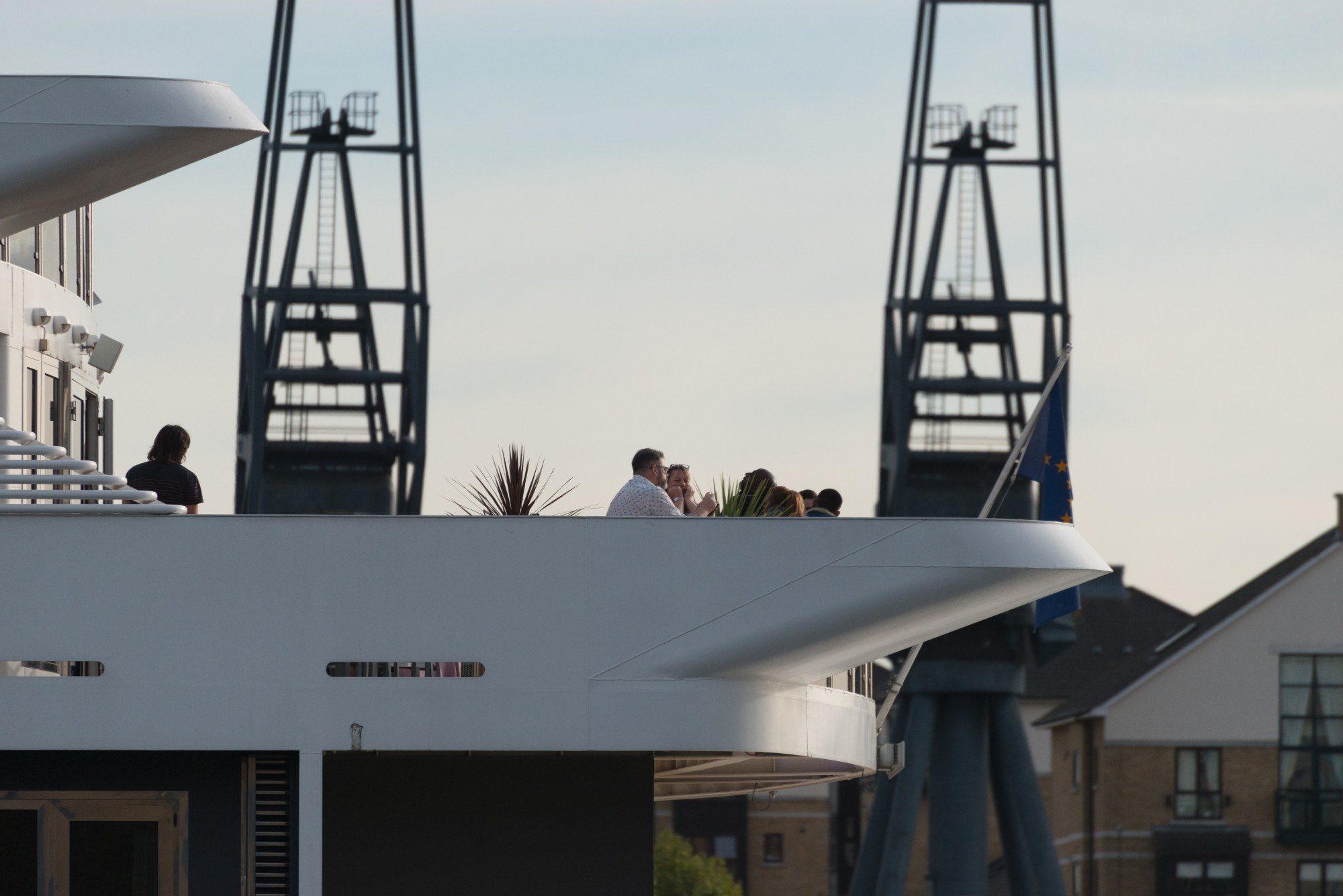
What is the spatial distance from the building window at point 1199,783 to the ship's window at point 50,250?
40053 mm

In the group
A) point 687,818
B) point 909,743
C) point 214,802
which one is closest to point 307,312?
point 909,743

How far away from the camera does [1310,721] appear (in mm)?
50062

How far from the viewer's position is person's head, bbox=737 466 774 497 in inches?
439

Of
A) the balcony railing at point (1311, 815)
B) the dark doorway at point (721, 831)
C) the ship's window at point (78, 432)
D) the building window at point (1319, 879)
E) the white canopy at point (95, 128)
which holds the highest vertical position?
the white canopy at point (95, 128)

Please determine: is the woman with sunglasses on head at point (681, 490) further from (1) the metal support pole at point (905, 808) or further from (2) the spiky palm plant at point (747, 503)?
(1) the metal support pole at point (905, 808)

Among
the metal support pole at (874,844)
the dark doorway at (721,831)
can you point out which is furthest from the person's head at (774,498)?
the dark doorway at (721,831)

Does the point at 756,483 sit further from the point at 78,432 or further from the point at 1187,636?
the point at 1187,636

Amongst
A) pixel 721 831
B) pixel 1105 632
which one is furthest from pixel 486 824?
pixel 1105 632

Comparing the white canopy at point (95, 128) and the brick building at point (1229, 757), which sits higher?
the white canopy at point (95, 128)

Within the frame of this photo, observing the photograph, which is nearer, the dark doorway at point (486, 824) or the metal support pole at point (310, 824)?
the metal support pole at point (310, 824)

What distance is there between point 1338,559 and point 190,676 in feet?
144

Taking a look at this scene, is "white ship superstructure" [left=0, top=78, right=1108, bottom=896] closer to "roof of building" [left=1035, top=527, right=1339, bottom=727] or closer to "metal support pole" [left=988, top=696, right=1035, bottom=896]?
"metal support pole" [left=988, top=696, right=1035, bottom=896]

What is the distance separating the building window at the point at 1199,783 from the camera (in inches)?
1962

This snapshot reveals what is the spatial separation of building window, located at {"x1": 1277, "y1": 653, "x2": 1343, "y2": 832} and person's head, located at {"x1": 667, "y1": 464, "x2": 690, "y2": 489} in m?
41.5
